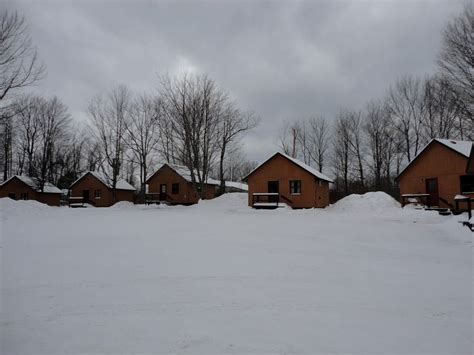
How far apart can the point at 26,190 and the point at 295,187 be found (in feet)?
115

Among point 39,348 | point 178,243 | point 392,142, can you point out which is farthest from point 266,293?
point 392,142

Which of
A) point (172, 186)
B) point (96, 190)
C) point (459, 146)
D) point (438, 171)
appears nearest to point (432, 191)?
point (438, 171)

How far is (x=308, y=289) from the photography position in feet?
16.5

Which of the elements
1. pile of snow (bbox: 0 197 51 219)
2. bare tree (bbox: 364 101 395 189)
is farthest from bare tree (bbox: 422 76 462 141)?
pile of snow (bbox: 0 197 51 219)

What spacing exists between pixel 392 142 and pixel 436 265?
33.7 metres

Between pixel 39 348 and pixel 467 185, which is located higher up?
pixel 467 185

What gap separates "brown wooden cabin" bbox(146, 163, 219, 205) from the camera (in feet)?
114

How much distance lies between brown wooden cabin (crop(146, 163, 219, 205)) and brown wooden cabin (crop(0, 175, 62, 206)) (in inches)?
589

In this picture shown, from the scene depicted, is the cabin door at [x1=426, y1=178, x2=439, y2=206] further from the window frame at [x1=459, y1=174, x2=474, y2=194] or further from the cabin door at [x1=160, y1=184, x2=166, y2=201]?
the cabin door at [x1=160, y1=184, x2=166, y2=201]

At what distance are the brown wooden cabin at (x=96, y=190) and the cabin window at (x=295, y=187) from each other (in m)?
22.8

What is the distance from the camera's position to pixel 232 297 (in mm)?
4637

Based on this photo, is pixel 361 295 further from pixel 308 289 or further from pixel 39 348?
pixel 39 348

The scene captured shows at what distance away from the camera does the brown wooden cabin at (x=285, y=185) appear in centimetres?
2542

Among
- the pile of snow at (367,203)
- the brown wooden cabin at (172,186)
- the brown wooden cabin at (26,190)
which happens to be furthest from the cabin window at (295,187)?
the brown wooden cabin at (26,190)
